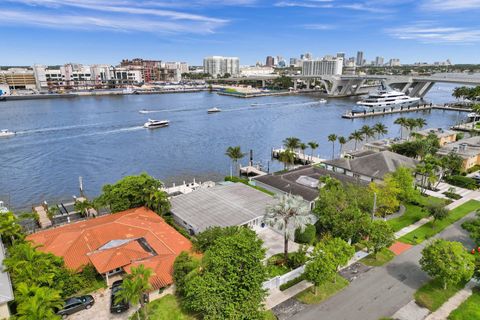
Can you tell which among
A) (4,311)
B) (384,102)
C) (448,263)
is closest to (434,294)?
(448,263)

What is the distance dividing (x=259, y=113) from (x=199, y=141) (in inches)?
2138

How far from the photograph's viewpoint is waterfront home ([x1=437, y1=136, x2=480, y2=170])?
2286 inches

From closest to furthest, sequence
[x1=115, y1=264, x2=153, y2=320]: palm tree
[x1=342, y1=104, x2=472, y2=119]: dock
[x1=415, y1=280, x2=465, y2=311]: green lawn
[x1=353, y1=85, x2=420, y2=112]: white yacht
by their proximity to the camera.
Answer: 1. [x1=115, y1=264, x2=153, y2=320]: palm tree
2. [x1=415, y1=280, x2=465, y2=311]: green lawn
3. [x1=342, y1=104, x2=472, y2=119]: dock
4. [x1=353, y1=85, x2=420, y2=112]: white yacht

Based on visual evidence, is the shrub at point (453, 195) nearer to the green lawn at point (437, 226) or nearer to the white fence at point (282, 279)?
the green lawn at point (437, 226)

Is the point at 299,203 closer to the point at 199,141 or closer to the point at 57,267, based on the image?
the point at 57,267

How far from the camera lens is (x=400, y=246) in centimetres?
3388

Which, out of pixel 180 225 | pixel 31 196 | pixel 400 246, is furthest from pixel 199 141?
pixel 400 246

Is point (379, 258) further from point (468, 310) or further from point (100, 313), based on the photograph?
point (100, 313)

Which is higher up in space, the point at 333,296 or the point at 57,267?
the point at 57,267

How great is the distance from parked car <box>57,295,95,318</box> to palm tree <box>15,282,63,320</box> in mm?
3497

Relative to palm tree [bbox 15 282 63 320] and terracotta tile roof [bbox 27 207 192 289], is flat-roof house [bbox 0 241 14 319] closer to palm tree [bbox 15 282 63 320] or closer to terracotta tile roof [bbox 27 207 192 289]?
palm tree [bbox 15 282 63 320]

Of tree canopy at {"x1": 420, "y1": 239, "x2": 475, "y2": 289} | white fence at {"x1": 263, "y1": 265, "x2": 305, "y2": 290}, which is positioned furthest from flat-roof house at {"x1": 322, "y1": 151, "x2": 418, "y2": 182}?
white fence at {"x1": 263, "y1": 265, "x2": 305, "y2": 290}

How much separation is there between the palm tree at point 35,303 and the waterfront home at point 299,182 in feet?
98.5

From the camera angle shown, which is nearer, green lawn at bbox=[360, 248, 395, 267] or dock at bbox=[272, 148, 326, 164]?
green lawn at bbox=[360, 248, 395, 267]
